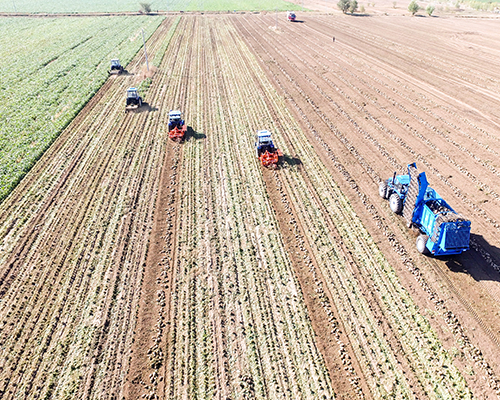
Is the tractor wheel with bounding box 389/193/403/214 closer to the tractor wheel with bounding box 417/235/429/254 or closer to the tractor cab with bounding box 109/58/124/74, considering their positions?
the tractor wheel with bounding box 417/235/429/254

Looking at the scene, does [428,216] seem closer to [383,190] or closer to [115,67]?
[383,190]

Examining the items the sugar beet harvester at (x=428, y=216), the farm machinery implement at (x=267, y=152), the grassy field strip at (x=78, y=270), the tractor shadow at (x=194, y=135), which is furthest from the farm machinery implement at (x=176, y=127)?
the sugar beet harvester at (x=428, y=216)

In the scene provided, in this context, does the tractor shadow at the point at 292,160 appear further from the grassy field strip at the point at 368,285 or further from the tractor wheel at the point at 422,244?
the tractor wheel at the point at 422,244

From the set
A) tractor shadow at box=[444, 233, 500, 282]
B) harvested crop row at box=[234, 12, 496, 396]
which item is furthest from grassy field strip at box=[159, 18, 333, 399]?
tractor shadow at box=[444, 233, 500, 282]

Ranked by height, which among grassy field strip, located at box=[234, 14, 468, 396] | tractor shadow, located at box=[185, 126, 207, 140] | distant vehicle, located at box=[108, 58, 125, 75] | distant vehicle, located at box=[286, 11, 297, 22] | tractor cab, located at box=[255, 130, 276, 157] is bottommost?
grassy field strip, located at box=[234, 14, 468, 396]

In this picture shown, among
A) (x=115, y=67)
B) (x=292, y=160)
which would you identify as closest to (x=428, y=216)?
(x=292, y=160)

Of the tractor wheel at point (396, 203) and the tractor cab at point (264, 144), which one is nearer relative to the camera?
the tractor wheel at point (396, 203)
